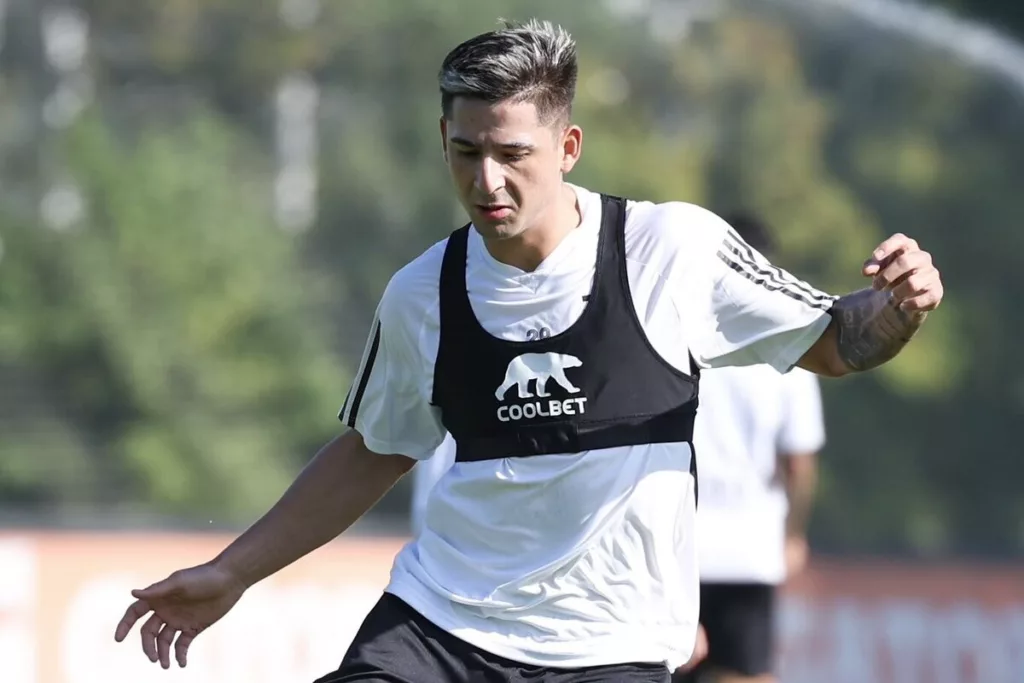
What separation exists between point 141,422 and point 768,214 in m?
8.06

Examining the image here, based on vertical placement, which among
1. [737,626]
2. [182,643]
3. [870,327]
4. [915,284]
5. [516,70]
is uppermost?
[516,70]

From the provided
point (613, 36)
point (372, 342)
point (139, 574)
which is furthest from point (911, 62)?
point (372, 342)

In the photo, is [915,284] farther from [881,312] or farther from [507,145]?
[507,145]

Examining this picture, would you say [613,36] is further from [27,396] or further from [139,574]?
[139,574]

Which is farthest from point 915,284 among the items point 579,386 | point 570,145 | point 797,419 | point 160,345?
point 160,345

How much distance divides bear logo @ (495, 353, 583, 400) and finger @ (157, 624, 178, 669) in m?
0.96

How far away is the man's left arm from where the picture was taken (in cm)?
378

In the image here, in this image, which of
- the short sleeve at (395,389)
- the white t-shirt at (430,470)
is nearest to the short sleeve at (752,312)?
the short sleeve at (395,389)

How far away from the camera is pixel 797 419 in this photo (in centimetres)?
688

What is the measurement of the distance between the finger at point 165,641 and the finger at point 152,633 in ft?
0.03

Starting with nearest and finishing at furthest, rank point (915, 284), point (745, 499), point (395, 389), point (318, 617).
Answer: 1. point (915, 284)
2. point (395, 389)
3. point (745, 499)
4. point (318, 617)

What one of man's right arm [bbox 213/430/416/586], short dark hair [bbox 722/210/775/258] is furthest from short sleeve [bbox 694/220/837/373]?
short dark hair [bbox 722/210/775/258]

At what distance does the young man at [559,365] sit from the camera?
12.7 feet

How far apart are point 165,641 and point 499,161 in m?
1.34
